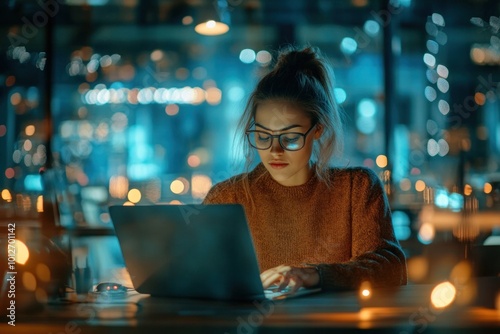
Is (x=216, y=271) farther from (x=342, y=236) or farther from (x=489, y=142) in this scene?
(x=489, y=142)

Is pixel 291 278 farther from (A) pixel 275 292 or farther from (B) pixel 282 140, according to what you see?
(B) pixel 282 140

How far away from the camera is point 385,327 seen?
1.03 meters

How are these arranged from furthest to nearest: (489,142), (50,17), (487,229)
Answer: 1. (489,142)
2. (50,17)
3. (487,229)

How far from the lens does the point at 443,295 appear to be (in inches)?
54.6

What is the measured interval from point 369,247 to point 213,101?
9.16 m

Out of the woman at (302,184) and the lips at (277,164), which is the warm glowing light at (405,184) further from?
the lips at (277,164)

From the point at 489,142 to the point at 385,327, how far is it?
931cm

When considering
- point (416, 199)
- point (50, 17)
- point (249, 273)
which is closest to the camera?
point (249, 273)

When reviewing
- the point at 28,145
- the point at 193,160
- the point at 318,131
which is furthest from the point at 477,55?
the point at 318,131

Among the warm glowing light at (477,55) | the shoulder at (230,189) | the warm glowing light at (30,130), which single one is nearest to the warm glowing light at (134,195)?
the warm glowing light at (30,130)

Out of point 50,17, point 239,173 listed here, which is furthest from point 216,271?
point 50,17

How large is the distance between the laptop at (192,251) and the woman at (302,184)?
55 cm

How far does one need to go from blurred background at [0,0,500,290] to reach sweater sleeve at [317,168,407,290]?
0.75 ft

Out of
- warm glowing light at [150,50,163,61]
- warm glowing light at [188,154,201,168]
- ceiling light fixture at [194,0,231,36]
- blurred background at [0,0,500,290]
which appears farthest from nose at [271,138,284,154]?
warm glowing light at [188,154,201,168]
